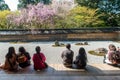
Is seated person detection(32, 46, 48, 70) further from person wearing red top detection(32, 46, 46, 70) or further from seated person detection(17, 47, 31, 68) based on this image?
seated person detection(17, 47, 31, 68)

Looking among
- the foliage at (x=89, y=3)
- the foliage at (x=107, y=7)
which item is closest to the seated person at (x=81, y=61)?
the foliage at (x=107, y=7)

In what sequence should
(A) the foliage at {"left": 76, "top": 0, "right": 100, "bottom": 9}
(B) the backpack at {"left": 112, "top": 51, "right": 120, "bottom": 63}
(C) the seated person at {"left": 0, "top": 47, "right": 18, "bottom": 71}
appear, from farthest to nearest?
1. (A) the foliage at {"left": 76, "top": 0, "right": 100, "bottom": 9}
2. (B) the backpack at {"left": 112, "top": 51, "right": 120, "bottom": 63}
3. (C) the seated person at {"left": 0, "top": 47, "right": 18, "bottom": 71}

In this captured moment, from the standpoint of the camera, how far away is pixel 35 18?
76.6 feet

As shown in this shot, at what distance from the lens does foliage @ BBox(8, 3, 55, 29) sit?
2336 centimetres

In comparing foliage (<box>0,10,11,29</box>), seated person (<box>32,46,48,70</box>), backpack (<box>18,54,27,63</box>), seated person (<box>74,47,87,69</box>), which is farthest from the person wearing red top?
foliage (<box>0,10,11,29</box>)

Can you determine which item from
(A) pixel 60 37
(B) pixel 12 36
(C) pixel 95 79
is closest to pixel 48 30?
(A) pixel 60 37

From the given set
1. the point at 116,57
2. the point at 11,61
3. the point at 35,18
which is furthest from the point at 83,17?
the point at 11,61

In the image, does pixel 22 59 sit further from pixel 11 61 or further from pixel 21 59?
pixel 11 61

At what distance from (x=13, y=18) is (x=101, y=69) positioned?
58.3 feet

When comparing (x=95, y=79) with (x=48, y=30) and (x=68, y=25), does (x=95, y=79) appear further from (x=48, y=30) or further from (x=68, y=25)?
(x=68, y=25)

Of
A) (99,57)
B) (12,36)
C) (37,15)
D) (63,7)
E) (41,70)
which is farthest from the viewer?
(63,7)

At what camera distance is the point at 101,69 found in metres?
7.80

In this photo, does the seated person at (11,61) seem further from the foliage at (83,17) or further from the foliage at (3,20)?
the foliage at (3,20)

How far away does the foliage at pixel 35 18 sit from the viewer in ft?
76.6
